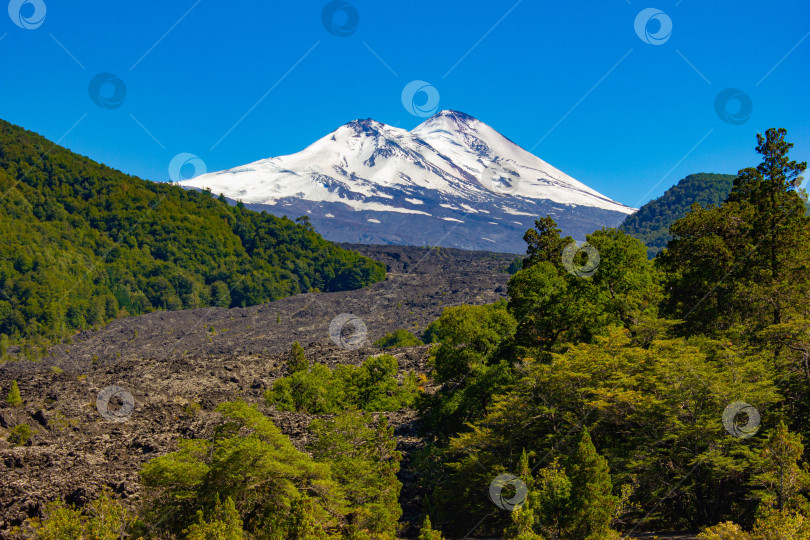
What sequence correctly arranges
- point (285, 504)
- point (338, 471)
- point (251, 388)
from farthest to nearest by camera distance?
point (251, 388) → point (338, 471) → point (285, 504)

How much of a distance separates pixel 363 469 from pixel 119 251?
14813 centimetres

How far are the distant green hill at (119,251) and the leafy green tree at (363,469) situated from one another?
109m

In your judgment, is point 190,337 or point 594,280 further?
point 190,337

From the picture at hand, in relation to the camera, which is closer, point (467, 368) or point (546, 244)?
point (467, 368)

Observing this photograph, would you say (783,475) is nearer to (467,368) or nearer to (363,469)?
(363,469)

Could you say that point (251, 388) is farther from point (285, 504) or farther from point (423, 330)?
point (423, 330)

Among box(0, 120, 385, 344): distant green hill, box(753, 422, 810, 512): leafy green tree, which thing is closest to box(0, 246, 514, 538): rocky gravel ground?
box(753, 422, 810, 512): leafy green tree

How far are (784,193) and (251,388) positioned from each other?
4400 centimetres

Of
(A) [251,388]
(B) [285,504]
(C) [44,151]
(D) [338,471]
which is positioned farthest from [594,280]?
(C) [44,151]

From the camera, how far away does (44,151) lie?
579 feet

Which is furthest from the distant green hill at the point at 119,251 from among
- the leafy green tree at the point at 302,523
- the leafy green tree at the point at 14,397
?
the leafy green tree at the point at 302,523

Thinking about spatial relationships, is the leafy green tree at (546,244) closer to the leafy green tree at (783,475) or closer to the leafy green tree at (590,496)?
the leafy green tree at (590,496)

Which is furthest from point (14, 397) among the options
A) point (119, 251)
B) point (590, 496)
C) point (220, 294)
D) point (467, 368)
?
point (119, 251)

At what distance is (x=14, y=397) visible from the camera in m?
39.1
